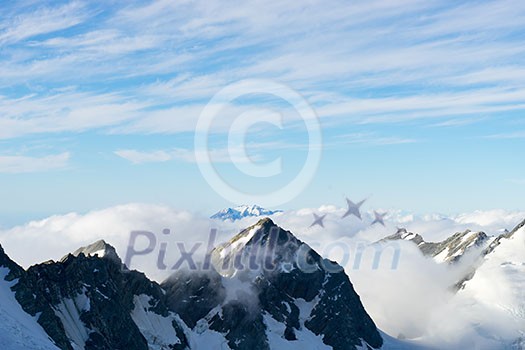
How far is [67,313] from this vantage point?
198 m

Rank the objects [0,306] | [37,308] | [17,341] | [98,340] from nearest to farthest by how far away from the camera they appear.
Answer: [17,341] < [0,306] < [37,308] < [98,340]

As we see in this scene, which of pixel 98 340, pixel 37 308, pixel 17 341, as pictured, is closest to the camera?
pixel 17 341

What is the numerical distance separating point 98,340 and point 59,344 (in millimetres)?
28545

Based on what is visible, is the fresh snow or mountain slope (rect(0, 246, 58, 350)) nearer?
the fresh snow

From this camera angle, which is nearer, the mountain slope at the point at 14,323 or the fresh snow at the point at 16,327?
the fresh snow at the point at 16,327

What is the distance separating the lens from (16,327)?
151 metres

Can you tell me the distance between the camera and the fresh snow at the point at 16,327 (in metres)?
139

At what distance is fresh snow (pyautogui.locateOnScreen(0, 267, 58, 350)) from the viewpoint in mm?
139038

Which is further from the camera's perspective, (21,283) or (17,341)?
(21,283)

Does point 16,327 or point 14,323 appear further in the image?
point 14,323

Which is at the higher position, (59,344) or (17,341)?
(17,341)

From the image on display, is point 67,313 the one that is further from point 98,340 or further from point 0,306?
point 0,306

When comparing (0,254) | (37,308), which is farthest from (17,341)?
(0,254)

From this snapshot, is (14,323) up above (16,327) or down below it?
above
